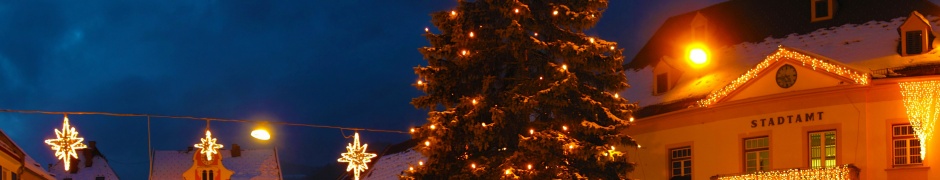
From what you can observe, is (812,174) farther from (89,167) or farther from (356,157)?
(89,167)

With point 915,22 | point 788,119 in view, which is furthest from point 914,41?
point 788,119

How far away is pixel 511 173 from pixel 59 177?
183 ft

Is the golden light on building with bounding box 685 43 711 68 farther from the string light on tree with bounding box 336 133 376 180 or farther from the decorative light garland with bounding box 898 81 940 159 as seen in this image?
the string light on tree with bounding box 336 133 376 180

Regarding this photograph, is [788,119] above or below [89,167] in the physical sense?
below

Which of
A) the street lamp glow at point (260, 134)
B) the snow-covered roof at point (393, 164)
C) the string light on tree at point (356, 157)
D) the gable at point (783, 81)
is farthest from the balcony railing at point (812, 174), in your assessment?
the snow-covered roof at point (393, 164)

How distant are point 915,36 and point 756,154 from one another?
503 cm

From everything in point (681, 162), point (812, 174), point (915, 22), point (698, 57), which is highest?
point (698, 57)

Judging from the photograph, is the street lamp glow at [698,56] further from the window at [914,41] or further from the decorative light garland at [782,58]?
the window at [914,41]

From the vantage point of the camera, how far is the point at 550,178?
23125 millimetres

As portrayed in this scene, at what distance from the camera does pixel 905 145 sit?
1103 inches

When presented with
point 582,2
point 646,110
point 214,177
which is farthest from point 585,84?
point 214,177

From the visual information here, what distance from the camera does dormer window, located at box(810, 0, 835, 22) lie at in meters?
32.3

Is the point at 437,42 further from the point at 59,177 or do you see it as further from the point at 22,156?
the point at 59,177

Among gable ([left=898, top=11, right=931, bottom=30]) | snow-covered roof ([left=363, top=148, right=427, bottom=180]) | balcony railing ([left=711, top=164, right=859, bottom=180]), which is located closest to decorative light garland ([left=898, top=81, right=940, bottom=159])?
balcony railing ([left=711, top=164, right=859, bottom=180])
